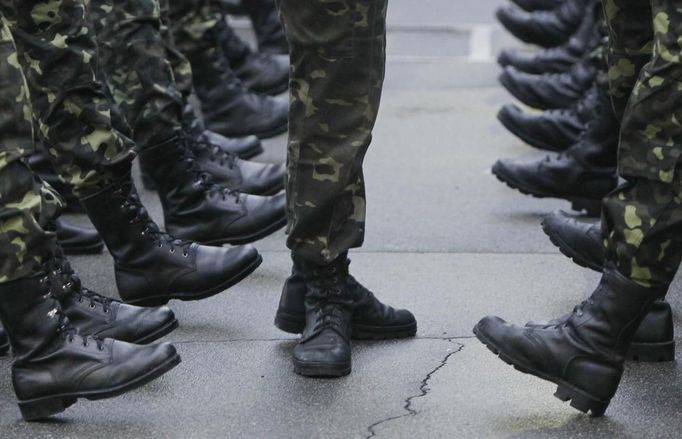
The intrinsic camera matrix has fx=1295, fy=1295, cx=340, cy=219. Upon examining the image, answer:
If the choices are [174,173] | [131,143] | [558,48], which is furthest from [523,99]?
[131,143]

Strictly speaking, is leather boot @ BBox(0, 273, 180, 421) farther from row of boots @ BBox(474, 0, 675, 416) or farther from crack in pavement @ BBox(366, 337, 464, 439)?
row of boots @ BBox(474, 0, 675, 416)

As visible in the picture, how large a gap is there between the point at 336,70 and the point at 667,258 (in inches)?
33.4

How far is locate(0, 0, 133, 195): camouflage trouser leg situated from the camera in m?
3.27

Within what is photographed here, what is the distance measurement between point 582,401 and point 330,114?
0.87 meters

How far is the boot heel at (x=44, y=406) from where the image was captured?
9.53 feet

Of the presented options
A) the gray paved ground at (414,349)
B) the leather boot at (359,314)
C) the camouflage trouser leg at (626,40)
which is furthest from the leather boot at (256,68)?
the camouflage trouser leg at (626,40)

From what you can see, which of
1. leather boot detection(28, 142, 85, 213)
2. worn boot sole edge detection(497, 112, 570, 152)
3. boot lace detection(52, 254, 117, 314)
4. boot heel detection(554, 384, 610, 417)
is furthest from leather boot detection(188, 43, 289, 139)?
boot heel detection(554, 384, 610, 417)

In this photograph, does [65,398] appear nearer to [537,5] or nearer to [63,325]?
[63,325]

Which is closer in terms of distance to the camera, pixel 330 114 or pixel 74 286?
pixel 330 114

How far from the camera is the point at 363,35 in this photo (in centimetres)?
294

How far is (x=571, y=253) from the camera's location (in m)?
3.60

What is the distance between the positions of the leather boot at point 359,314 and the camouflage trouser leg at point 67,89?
0.56 m

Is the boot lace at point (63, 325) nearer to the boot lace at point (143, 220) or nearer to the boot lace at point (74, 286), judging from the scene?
the boot lace at point (74, 286)

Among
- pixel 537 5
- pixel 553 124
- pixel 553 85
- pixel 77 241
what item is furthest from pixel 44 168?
pixel 537 5
